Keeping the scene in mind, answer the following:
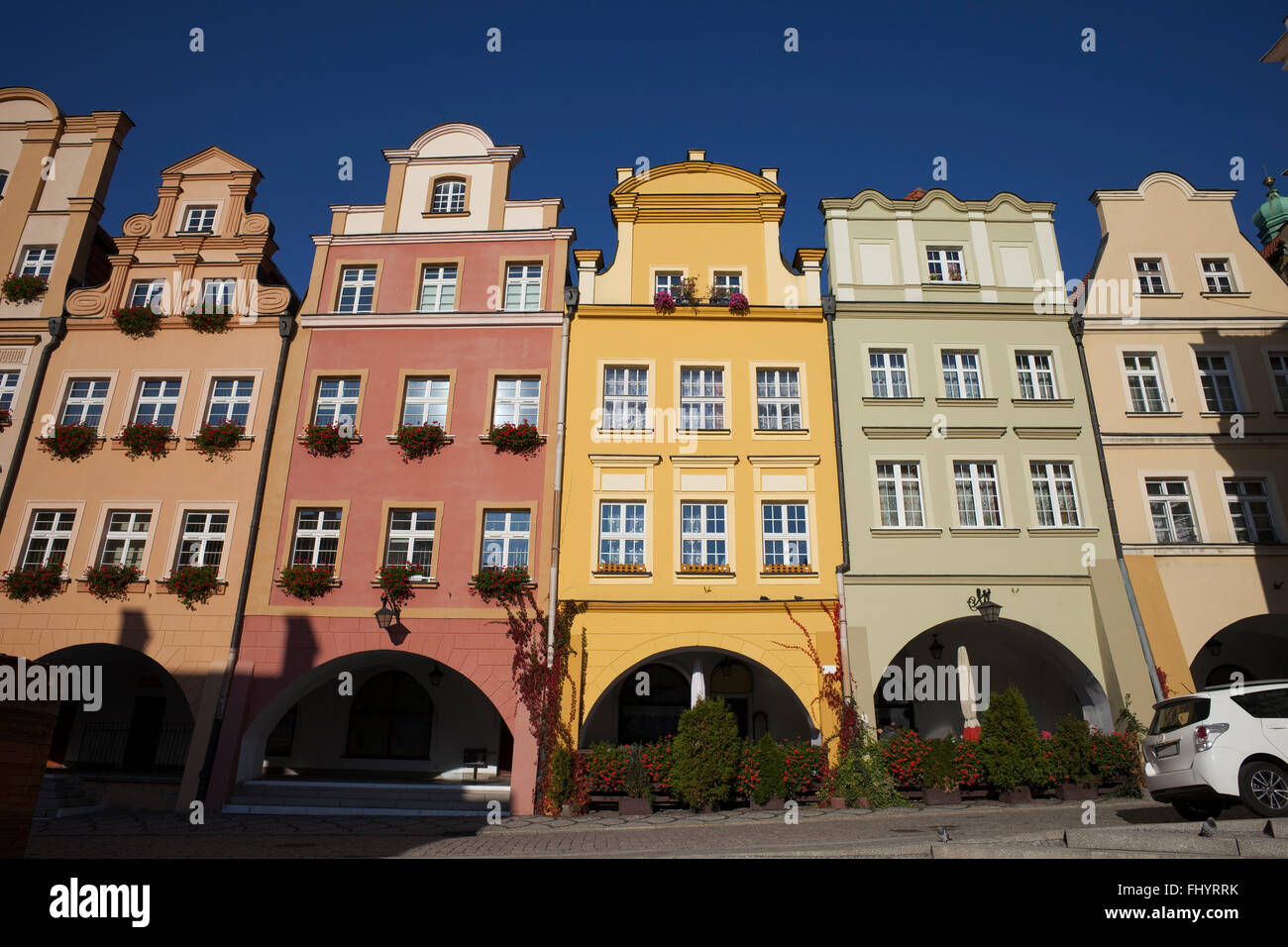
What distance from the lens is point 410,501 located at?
18188mm

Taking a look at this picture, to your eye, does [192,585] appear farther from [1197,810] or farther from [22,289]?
[1197,810]

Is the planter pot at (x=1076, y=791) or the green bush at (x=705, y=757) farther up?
the green bush at (x=705, y=757)

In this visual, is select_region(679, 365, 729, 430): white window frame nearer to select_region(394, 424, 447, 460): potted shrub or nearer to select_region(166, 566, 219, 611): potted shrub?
select_region(394, 424, 447, 460): potted shrub

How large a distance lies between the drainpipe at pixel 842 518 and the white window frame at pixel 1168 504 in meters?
7.07

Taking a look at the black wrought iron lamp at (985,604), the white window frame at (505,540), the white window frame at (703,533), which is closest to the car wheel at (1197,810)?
the black wrought iron lamp at (985,604)

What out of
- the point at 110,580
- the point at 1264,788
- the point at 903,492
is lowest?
the point at 1264,788

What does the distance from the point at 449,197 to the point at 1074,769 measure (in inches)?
789

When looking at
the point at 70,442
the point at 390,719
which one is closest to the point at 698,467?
the point at 390,719

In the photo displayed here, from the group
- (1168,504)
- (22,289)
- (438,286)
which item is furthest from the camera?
(438,286)

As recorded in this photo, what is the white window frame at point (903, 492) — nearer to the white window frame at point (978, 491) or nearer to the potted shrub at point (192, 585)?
the white window frame at point (978, 491)

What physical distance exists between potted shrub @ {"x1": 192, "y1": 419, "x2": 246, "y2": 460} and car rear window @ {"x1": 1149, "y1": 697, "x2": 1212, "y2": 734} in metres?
19.2

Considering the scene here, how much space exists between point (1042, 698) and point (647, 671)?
976 cm

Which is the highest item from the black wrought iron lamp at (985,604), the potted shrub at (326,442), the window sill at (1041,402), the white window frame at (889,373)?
the white window frame at (889,373)

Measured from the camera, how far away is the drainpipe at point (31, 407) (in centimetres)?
1858
